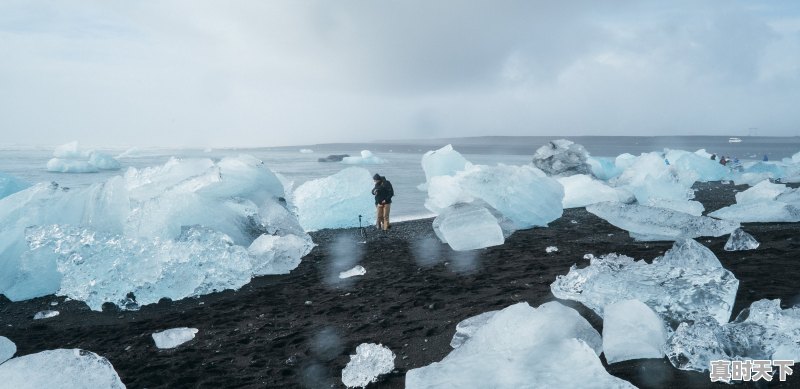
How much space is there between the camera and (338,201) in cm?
1270

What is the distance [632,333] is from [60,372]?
4.04 m

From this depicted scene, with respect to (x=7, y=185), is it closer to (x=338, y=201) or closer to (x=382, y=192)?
(x=338, y=201)

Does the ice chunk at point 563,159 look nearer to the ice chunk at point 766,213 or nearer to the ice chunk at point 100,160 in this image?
the ice chunk at point 766,213

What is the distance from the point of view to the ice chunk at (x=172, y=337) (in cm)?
496

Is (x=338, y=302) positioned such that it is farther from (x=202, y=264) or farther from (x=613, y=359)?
(x=613, y=359)

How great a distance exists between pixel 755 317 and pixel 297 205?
10.7 metres

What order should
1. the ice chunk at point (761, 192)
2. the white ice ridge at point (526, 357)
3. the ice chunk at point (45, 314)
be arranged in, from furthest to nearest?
the ice chunk at point (761, 192) < the ice chunk at point (45, 314) < the white ice ridge at point (526, 357)

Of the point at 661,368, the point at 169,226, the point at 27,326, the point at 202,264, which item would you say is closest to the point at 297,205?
the point at 169,226

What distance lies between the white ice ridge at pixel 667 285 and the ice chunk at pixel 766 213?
5.41 metres

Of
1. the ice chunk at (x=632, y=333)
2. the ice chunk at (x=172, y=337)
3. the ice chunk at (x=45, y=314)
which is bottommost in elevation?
the ice chunk at (x=45, y=314)

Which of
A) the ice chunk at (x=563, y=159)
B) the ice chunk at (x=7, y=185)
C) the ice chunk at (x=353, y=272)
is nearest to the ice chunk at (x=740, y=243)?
the ice chunk at (x=353, y=272)

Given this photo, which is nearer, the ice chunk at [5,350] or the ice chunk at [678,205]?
the ice chunk at [5,350]

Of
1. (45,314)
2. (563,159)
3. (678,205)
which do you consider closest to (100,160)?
(563,159)

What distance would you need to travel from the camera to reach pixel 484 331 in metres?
3.70
